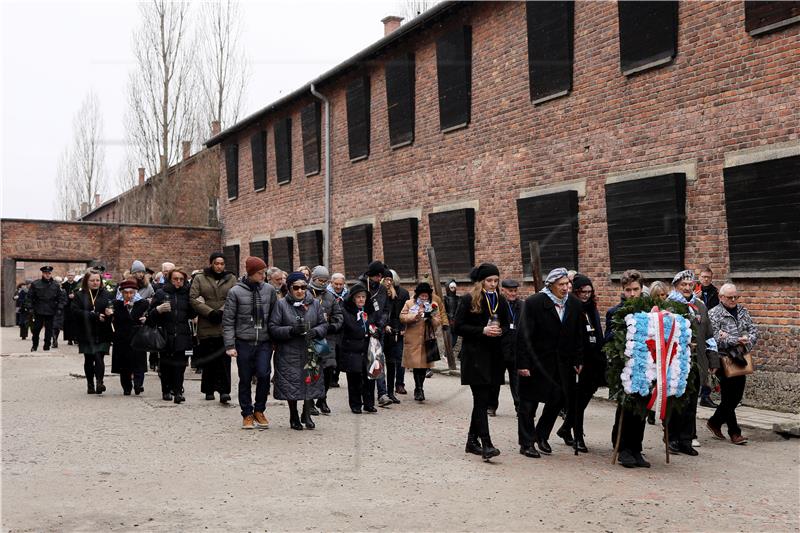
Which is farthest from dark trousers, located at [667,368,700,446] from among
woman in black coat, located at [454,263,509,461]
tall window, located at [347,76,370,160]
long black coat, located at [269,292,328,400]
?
tall window, located at [347,76,370,160]

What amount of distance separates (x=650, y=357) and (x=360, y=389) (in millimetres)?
4292

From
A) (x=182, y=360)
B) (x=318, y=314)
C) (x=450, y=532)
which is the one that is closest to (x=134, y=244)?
(x=182, y=360)

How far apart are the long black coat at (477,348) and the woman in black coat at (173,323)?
5.09m

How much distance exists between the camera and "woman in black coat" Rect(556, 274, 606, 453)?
8.35m

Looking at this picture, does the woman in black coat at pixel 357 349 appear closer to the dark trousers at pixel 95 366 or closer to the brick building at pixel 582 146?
the dark trousers at pixel 95 366

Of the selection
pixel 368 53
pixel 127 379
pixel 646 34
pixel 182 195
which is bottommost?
pixel 127 379

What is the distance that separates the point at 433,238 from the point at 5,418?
11580 millimetres

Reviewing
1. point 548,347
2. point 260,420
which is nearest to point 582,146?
point 548,347

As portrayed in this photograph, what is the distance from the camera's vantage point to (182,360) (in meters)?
11.9

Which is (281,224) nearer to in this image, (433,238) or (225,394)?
(433,238)

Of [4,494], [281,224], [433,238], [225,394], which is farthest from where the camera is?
[281,224]

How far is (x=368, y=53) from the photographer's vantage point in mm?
22375

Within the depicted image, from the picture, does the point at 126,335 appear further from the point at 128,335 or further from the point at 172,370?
the point at 172,370

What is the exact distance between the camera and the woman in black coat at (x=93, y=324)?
40.7 ft
